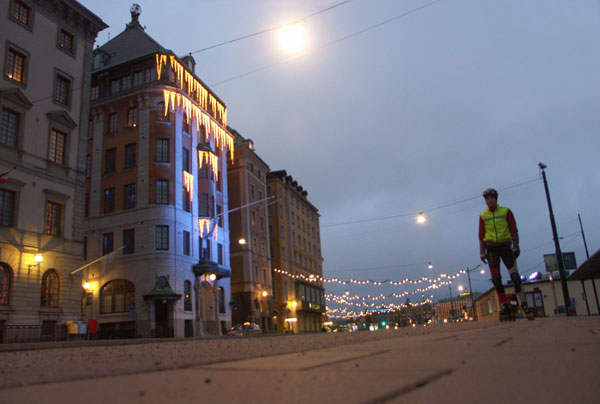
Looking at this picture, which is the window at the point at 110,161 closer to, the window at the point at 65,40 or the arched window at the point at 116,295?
the arched window at the point at 116,295

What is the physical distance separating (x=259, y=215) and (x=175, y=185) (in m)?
18.6

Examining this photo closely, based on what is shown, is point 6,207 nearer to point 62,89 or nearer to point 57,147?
point 57,147

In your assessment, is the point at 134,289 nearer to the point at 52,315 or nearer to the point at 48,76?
the point at 52,315

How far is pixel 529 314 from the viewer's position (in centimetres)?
984

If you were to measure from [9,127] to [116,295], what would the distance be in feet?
51.7

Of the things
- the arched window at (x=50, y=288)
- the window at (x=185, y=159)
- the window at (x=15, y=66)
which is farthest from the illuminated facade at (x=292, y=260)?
the window at (x=15, y=66)

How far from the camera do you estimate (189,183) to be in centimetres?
3925

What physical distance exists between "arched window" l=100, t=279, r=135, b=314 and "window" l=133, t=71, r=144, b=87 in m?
15.7

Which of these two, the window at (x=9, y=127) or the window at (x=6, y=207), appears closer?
the window at (x=6, y=207)

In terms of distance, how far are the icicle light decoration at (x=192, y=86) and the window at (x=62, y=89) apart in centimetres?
868

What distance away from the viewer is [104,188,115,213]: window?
1500 inches

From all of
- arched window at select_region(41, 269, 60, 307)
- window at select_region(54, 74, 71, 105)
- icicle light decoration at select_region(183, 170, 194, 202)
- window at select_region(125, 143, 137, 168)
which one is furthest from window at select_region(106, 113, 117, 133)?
arched window at select_region(41, 269, 60, 307)

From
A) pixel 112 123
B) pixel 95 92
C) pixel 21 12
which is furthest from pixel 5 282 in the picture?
pixel 95 92

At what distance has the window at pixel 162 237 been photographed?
118ft
